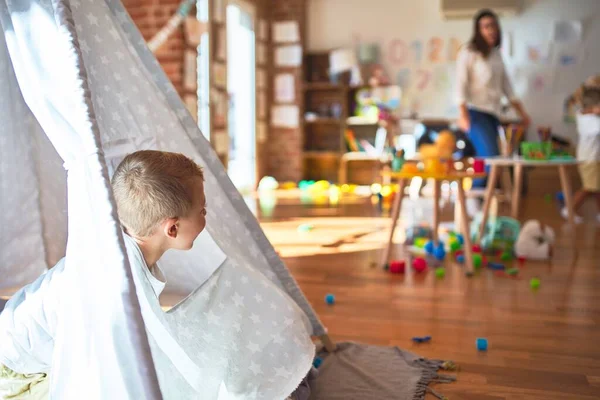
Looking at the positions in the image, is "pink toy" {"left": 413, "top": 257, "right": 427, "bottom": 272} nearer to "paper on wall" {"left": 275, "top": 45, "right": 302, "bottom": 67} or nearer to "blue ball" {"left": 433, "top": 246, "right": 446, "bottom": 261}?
"blue ball" {"left": 433, "top": 246, "right": 446, "bottom": 261}

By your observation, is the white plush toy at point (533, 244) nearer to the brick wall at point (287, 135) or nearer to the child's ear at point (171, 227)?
the child's ear at point (171, 227)

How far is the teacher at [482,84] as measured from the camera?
409cm

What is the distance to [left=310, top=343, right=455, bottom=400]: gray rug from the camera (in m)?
1.64

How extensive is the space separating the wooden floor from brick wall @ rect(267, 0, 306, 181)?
3.71 metres

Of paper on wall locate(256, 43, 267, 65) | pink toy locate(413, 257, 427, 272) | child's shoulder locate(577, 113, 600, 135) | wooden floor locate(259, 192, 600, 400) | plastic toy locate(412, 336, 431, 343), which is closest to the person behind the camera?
wooden floor locate(259, 192, 600, 400)

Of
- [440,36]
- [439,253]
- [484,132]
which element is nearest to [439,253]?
[439,253]

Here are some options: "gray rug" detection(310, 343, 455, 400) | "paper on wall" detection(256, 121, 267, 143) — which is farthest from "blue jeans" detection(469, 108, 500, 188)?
"paper on wall" detection(256, 121, 267, 143)

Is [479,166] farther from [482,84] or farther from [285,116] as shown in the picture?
[285,116]

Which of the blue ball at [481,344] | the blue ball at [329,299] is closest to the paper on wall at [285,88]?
the blue ball at [329,299]

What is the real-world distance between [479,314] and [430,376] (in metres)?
0.70

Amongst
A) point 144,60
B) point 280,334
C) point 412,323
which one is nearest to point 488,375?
point 412,323

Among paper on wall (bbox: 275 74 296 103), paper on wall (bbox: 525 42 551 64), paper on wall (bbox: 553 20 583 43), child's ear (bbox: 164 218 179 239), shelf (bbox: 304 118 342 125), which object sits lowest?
child's ear (bbox: 164 218 179 239)

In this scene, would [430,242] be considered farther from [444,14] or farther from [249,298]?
[444,14]

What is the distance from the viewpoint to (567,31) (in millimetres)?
6781
